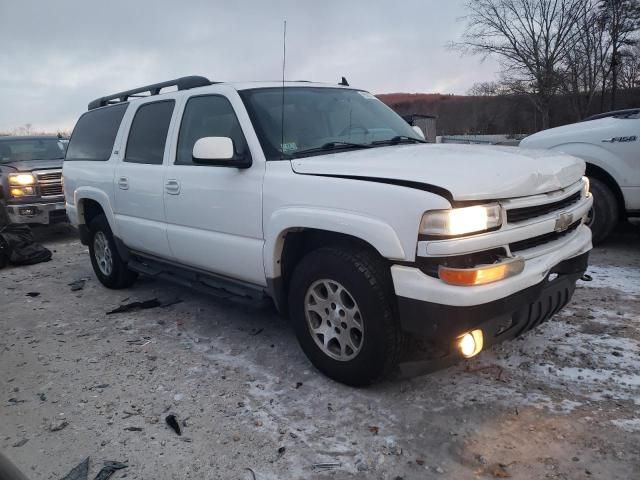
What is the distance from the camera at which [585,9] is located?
88.0 feet

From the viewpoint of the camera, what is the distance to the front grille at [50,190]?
28.2 feet

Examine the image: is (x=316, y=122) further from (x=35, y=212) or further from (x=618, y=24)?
(x=618, y=24)

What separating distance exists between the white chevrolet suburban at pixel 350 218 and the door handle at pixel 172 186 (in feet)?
0.05

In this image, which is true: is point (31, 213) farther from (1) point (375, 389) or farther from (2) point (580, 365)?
(2) point (580, 365)

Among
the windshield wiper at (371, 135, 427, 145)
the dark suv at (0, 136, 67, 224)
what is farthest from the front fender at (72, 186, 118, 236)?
the dark suv at (0, 136, 67, 224)

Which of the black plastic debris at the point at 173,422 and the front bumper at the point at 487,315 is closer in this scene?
the front bumper at the point at 487,315

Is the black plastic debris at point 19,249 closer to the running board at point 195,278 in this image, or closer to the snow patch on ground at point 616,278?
the running board at point 195,278

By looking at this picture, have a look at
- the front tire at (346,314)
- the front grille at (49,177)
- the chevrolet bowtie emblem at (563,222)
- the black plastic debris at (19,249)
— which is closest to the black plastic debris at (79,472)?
the front tire at (346,314)

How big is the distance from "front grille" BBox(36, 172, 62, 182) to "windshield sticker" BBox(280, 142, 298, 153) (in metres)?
6.85

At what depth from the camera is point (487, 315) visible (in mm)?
2539

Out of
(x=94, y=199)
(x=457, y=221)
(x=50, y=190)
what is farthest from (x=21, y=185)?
→ (x=457, y=221)

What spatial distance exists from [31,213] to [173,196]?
18.5 ft

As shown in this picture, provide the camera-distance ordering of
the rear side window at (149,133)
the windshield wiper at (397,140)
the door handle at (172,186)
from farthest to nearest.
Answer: the rear side window at (149,133)
the door handle at (172,186)
the windshield wiper at (397,140)

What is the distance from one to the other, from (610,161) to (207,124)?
4.42 m
